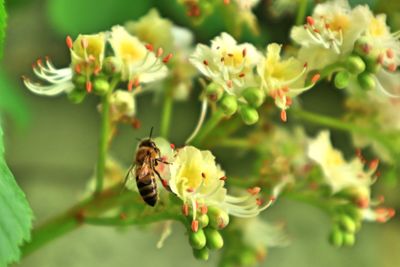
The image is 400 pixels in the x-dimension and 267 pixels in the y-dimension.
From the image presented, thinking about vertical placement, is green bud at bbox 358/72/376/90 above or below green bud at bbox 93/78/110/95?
below

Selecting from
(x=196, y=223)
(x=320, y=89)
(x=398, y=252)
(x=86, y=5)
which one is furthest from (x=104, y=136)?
(x=398, y=252)

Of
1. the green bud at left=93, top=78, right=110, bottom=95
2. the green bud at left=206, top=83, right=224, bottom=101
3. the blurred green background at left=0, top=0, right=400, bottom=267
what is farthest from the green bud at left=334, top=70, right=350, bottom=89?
the blurred green background at left=0, top=0, right=400, bottom=267

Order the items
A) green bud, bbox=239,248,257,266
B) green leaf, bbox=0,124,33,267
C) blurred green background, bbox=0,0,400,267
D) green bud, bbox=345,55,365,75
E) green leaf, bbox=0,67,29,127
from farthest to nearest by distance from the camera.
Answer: blurred green background, bbox=0,0,400,267 < green leaf, bbox=0,67,29,127 < green bud, bbox=239,248,257,266 < green bud, bbox=345,55,365,75 < green leaf, bbox=0,124,33,267

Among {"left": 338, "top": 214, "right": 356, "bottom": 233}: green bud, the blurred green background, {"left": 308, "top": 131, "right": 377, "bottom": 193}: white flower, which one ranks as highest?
{"left": 308, "top": 131, "right": 377, "bottom": 193}: white flower

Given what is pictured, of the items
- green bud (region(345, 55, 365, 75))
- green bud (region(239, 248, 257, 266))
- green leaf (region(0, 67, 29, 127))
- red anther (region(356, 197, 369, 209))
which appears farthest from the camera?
green leaf (region(0, 67, 29, 127))

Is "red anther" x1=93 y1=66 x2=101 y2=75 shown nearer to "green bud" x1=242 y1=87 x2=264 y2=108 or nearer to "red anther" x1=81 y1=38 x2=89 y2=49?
→ "red anther" x1=81 y1=38 x2=89 y2=49

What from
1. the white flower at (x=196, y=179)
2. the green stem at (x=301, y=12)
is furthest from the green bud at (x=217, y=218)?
the green stem at (x=301, y=12)

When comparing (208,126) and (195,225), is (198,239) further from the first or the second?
(208,126)
